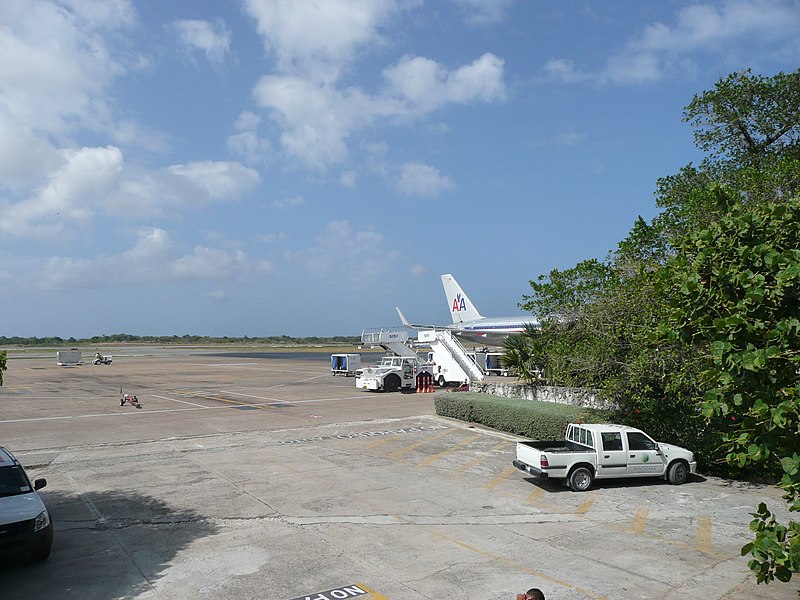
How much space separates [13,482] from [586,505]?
11.6 metres

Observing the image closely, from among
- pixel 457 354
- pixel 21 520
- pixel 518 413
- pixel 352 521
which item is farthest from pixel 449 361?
pixel 21 520

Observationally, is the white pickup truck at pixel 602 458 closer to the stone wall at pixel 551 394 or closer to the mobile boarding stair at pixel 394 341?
the stone wall at pixel 551 394

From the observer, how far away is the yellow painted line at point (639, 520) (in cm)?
1252

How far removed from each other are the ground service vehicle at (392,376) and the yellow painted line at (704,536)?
89.2 feet

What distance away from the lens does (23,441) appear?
22.3m

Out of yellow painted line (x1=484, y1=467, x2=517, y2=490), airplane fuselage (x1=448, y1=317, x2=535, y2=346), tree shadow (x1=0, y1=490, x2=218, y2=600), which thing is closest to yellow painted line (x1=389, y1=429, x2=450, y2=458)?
yellow painted line (x1=484, y1=467, x2=517, y2=490)

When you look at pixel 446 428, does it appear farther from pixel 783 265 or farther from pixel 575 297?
pixel 783 265

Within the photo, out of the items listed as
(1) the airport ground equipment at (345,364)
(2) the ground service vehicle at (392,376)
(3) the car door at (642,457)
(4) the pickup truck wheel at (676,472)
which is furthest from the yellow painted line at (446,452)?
(1) the airport ground equipment at (345,364)

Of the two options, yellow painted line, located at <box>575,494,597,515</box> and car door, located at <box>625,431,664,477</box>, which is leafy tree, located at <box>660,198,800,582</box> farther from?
car door, located at <box>625,431,664,477</box>

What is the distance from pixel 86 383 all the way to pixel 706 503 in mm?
44981

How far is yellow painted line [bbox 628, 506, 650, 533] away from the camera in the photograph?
493 inches

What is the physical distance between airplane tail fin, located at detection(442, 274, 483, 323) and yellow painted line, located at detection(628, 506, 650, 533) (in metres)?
57.5

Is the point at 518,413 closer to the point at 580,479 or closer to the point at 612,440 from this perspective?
the point at 612,440

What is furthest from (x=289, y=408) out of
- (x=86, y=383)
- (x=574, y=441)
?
(x=86, y=383)
